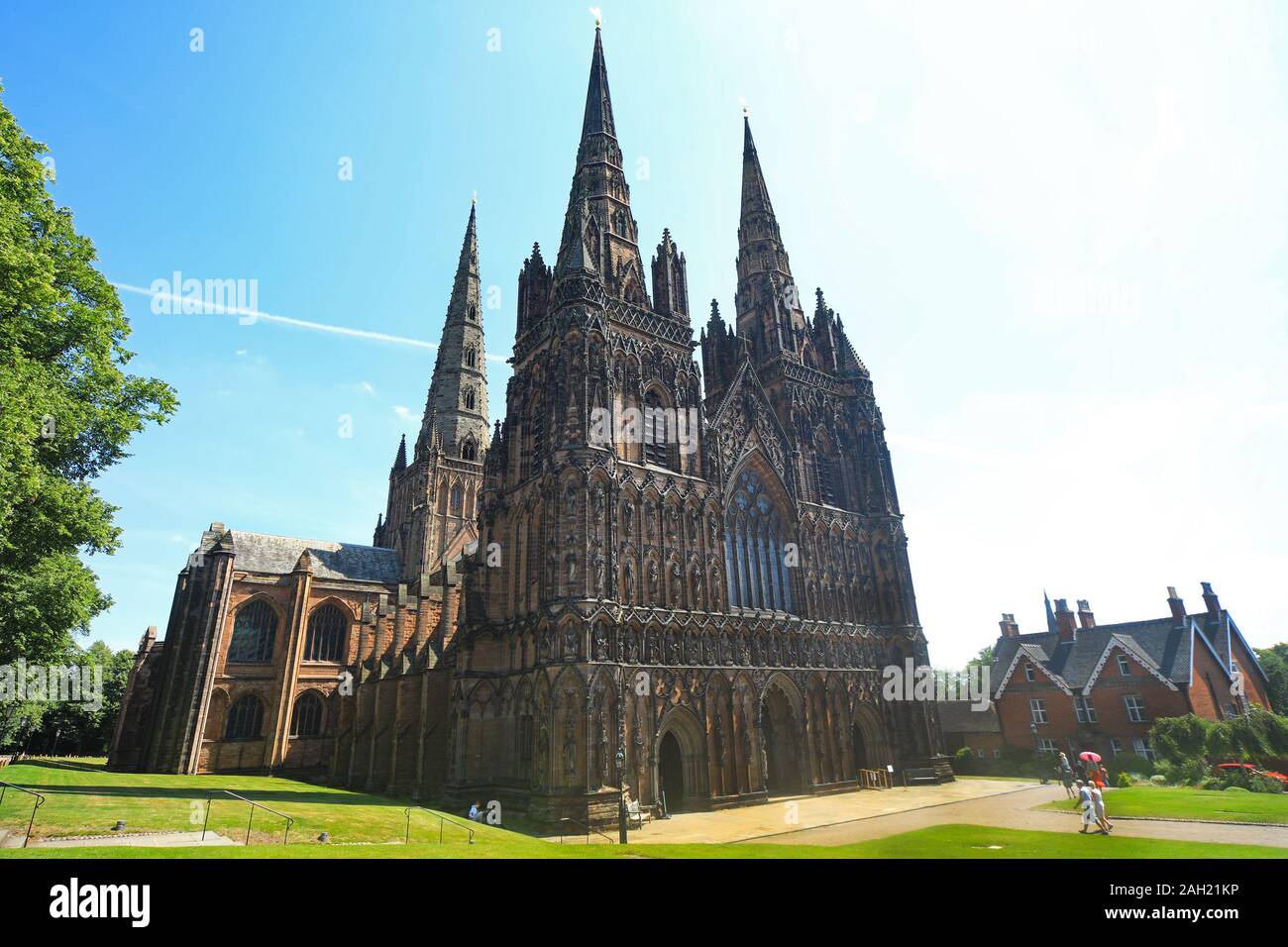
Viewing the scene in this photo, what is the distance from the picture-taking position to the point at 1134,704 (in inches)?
1460

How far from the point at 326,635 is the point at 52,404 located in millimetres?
34169

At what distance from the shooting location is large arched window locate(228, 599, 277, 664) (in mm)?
42844

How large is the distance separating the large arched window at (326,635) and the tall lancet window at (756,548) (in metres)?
30.4

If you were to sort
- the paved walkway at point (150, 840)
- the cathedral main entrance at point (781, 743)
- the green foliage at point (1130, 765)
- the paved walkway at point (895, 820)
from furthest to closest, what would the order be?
the green foliage at point (1130, 765)
the cathedral main entrance at point (781, 743)
the paved walkway at point (895, 820)
the paved walkway at point (150, 840)

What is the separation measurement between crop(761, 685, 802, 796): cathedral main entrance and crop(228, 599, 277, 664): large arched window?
33838mm

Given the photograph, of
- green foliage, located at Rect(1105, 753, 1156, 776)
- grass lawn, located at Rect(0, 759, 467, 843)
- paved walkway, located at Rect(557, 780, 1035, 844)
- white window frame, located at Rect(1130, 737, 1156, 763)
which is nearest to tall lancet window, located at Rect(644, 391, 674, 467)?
paved walkway, located at Rect(557, 780, 1035, 844)

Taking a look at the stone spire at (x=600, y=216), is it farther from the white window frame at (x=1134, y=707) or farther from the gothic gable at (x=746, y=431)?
the white window frame at (x=1134, y=707)

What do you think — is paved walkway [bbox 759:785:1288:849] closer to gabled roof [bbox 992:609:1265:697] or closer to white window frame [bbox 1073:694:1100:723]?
white window frame [bbox 1073:694:1100:723]

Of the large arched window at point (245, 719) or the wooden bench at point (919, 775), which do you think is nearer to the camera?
the wooden bench at point (919, 775)

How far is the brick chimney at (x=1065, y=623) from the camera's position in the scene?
44375mm

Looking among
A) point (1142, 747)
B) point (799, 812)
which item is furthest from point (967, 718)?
point (799, 812)

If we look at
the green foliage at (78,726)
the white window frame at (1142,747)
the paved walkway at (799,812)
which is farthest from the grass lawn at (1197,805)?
the green foliage at (78,726)

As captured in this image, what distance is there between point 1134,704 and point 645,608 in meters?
30.7

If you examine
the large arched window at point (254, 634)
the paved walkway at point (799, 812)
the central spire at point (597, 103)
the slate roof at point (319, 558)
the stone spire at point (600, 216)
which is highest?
the central spire at point (597, 103)
